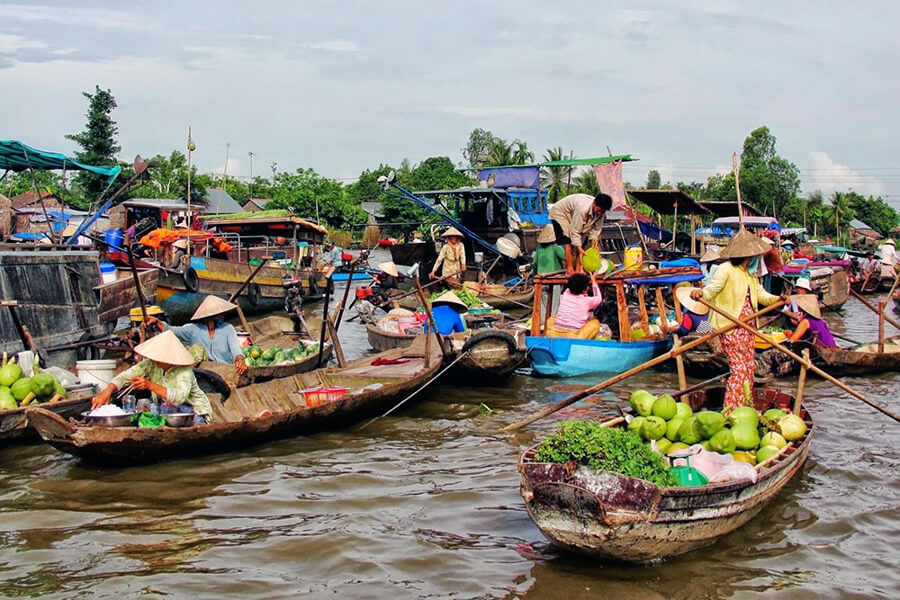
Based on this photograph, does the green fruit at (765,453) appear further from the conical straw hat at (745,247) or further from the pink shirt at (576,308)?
the pink shirt at (576,308)

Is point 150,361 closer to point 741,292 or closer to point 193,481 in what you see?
point 193,481

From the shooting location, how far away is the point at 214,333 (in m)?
8.43

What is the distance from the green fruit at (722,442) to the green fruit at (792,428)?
0.59 meters

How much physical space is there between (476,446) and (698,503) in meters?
3.47

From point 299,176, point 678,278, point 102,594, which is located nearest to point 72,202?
point 299,176

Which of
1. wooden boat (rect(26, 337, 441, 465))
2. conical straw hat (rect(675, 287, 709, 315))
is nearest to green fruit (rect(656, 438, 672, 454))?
conical straw hat (rect(675, 287, 709, 315))

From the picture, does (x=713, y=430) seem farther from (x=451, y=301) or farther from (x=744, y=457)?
(x=451, y=301)

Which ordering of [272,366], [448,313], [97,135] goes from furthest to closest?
[97,135] < [448,313] < [272,366]

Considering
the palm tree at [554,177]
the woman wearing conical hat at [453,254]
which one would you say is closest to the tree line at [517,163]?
the palm tree at [554,177]

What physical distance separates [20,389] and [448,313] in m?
5.56

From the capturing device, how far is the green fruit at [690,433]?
5668mm

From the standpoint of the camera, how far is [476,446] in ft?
26.0

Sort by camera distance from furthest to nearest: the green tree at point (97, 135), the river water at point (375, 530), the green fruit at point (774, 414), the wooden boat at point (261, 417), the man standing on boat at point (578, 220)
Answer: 1. the green tree at point (97, 135)
2. the man standing on boat at point (578, 220)
3. the green fruit at point (774, 414)
4. the wooden boat at point (261, 417)
5. the river water at point (375, 530)

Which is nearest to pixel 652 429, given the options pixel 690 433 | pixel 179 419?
pixel 690 433
